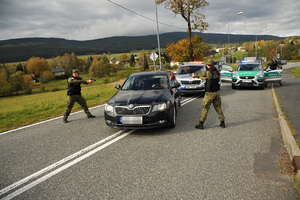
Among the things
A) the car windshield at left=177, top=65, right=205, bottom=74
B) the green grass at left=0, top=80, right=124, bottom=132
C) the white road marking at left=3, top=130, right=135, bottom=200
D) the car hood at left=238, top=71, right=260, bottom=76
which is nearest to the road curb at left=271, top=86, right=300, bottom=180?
the white road marking at left=3, top=130, right=135, bottom=200

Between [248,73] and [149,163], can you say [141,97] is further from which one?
[248,73]

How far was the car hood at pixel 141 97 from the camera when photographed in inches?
200

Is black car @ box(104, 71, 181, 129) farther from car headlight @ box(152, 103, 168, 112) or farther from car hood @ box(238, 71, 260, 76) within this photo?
car hood @ box(238, 71, 260, 76)

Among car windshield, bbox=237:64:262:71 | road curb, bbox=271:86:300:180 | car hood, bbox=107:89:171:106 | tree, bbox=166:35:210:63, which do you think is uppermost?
tree, bbox=166:35:210:63

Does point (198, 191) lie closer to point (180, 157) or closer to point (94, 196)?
point (180, 157)

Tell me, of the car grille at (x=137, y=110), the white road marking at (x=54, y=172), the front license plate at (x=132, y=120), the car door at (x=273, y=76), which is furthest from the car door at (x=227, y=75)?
the white road marking at (x=54, y=172)

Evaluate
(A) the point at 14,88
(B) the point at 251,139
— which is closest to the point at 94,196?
(B) the point at 251,139

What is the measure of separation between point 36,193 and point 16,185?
1.67 feet

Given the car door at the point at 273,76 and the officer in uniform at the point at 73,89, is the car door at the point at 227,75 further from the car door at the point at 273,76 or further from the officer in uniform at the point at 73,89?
the officer in uniform at the point at 73,89

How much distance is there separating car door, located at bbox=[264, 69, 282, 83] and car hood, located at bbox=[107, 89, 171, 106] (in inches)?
394

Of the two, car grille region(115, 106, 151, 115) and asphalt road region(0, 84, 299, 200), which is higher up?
car grille region(115, 106, 151, 115)

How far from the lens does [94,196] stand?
2797 millimetres

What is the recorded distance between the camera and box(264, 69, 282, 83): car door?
12688mm

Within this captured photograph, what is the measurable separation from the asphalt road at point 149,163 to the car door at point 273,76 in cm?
799
